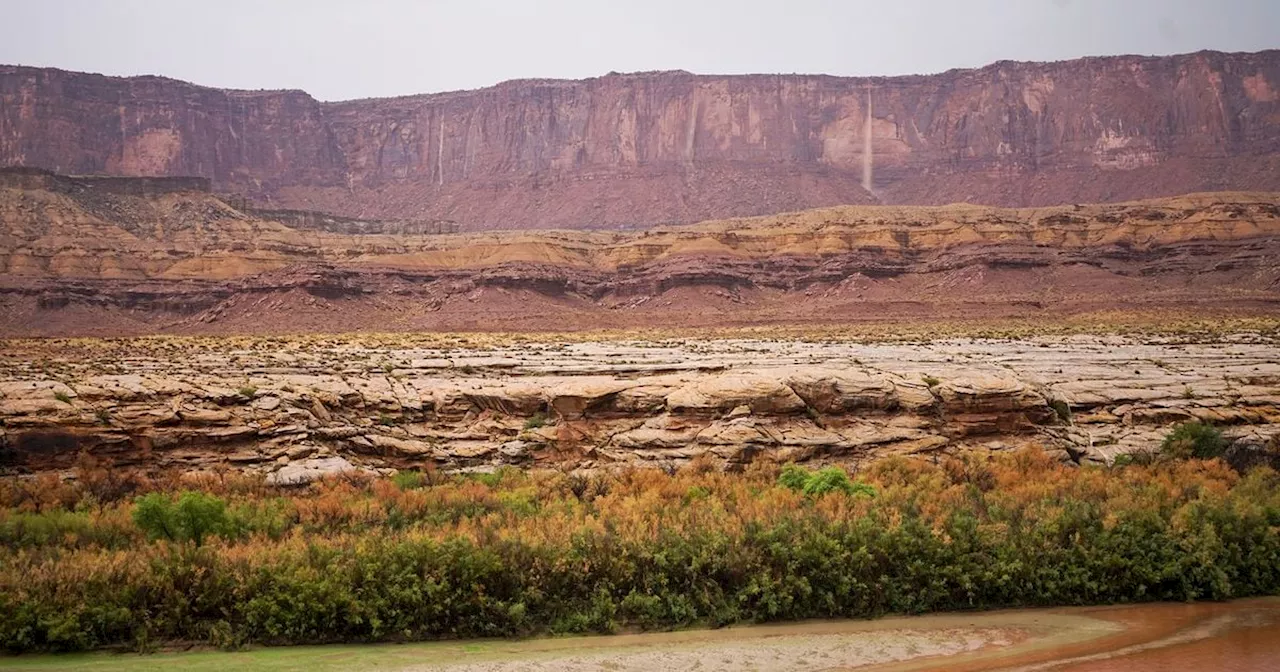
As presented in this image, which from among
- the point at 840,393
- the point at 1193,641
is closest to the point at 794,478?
the point at 840,393

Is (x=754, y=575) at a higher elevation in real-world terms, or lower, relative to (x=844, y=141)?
lower

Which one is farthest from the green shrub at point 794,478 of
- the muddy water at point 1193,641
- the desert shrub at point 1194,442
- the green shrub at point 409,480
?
the desert shrub at point 1194,442

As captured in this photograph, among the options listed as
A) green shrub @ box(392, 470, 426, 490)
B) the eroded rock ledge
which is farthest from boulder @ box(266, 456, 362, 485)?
green shrub @ box(392, 470, 426, 490)

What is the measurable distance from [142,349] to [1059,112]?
410 ft

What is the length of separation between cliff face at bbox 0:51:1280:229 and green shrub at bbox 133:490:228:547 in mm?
120267

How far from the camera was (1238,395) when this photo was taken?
104ft

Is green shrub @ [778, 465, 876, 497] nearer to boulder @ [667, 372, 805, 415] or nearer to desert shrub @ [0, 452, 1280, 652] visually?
desert shrub @ [0, 452, 1280, 652]

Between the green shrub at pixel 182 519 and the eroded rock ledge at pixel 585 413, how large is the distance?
4313 millimetres

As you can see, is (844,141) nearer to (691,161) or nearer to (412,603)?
(691,161)

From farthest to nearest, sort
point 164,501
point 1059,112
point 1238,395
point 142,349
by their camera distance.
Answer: point 1059,112, point 142,349, point 1238,395, point 164,501

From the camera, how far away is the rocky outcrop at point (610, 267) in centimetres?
7975

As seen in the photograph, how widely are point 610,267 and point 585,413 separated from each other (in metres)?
68.4

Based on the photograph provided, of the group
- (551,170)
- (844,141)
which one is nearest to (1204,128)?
(844,141)

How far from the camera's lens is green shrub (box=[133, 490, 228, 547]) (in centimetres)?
2044
